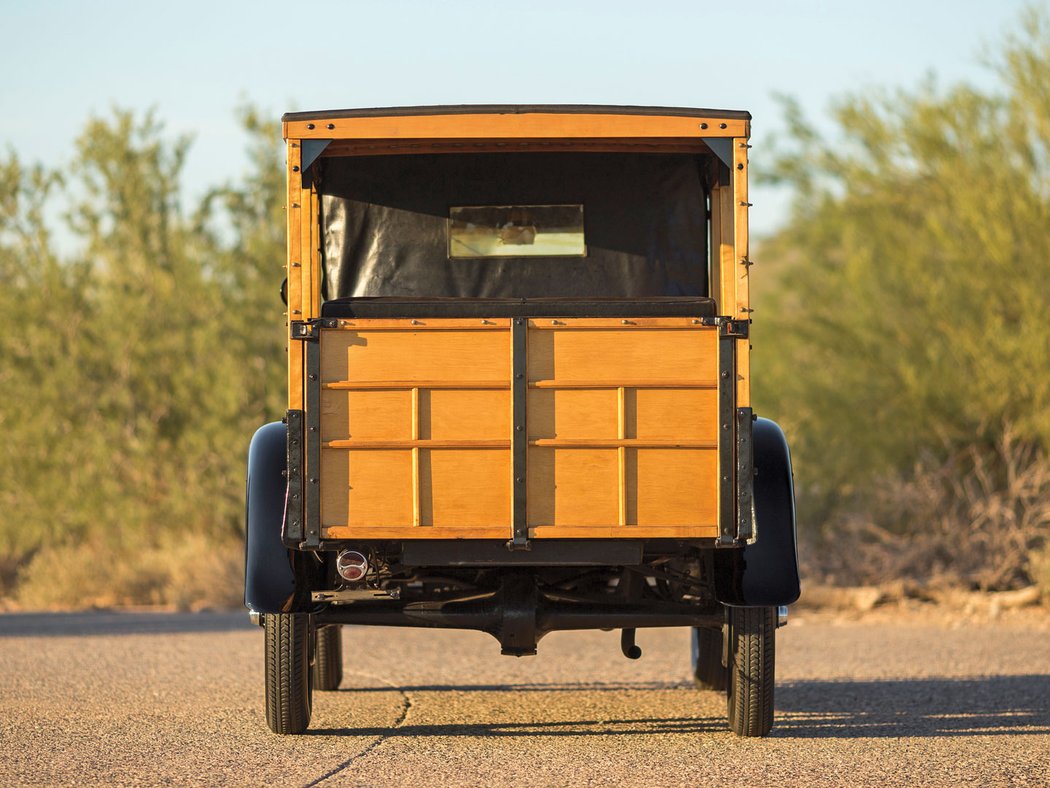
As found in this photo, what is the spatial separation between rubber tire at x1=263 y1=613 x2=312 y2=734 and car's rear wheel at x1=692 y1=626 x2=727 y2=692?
282 cm

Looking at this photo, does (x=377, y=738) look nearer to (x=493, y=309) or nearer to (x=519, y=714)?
(x=519, y=714)

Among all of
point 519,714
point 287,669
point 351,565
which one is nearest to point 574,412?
point 351,565

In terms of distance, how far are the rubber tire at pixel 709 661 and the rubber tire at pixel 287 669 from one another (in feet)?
→ 9.27

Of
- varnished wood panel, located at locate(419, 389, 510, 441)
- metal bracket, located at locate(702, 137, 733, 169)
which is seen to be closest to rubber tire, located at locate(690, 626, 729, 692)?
varnished wood panel, located at locate(419, 389, 510, 441)

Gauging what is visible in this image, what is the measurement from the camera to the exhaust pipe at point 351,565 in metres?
7.05

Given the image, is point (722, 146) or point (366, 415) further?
point (722, 146)

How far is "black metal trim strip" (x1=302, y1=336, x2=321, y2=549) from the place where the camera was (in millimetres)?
6742

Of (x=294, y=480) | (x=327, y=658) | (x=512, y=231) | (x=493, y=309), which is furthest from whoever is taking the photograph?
(x=327, y=658)

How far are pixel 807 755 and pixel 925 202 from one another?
443 inches

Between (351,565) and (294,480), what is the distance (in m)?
0.55

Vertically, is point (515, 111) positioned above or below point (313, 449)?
above

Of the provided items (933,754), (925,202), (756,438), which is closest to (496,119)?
(756,438)

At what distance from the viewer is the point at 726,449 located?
6.80 metres

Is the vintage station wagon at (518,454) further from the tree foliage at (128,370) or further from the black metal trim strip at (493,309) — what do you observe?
the tree foliage at (128,370)
